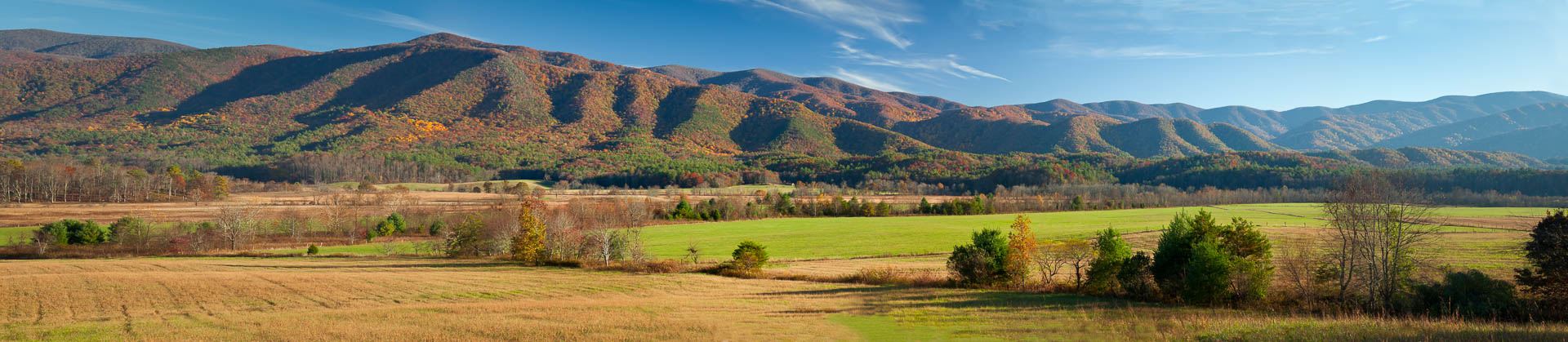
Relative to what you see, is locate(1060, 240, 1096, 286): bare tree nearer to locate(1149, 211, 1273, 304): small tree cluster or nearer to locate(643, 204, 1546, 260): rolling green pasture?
locate(1149, 211, 1273, 304): small tree cluster

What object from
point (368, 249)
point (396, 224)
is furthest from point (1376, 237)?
point (396, 224)

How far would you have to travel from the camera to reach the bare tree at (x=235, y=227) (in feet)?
180

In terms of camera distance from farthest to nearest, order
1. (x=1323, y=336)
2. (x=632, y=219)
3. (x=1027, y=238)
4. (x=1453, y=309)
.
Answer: (x=632, y=219) < (x=1027, y=238) < (x=1453, y=309) < (x=1323, y=336)

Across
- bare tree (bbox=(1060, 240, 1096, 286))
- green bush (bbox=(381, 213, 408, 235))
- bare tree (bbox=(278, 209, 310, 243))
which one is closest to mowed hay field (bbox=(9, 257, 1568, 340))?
bare tree (bbox=(1060, 240, 1096, 286))

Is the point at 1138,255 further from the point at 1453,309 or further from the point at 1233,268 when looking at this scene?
the point at 1453,309

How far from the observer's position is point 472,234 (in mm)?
49812

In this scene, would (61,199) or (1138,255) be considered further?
(61,199)

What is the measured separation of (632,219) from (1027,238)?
5676 cm

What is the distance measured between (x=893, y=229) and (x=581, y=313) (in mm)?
56302

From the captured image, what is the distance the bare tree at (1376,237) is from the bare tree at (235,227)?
258 feet

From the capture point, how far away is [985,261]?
2902cm

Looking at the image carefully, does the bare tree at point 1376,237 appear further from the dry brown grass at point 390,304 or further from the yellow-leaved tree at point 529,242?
the yellow-leaved tree at point 529,242

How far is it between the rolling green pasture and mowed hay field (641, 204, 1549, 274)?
10 centimetres

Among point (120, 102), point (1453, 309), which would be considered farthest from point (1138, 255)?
point (120, 102)
